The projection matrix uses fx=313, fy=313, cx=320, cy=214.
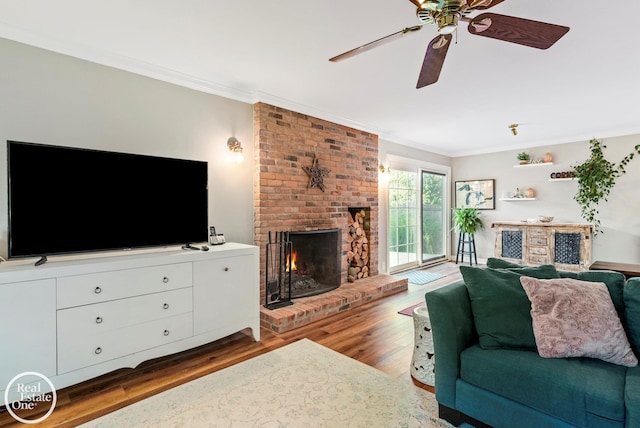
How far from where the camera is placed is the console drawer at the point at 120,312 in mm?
2002

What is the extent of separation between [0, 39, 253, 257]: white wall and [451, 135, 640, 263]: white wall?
5255 mm

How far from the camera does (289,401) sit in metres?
1.98

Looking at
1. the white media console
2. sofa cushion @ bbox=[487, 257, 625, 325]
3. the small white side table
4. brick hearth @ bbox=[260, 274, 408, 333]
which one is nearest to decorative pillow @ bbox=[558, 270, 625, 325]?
sofa cushion @ bbox=[487, 257, 625, 325]

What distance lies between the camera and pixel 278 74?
9.66 feet

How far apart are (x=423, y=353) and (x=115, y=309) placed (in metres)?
2.17

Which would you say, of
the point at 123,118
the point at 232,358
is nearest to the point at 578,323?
the point at 232,358

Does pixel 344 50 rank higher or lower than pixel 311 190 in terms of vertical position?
higher

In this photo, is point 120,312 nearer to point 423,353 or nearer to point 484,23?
point 423,353

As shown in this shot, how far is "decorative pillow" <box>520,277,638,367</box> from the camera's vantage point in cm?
153

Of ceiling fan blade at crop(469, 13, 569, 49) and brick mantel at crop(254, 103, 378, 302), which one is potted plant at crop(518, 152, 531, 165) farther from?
ceiling fan blade at crop(469, 13, 569, 49)

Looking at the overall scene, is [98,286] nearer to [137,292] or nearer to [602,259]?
[137,292]

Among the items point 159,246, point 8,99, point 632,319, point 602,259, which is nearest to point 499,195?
point 602,259

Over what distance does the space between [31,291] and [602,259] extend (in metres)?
7.31

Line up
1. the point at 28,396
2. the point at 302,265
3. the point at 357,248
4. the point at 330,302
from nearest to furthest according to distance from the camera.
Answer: the point at 28,396 → the point at 330,302 → the point at 302,265 → the point at 357,248
